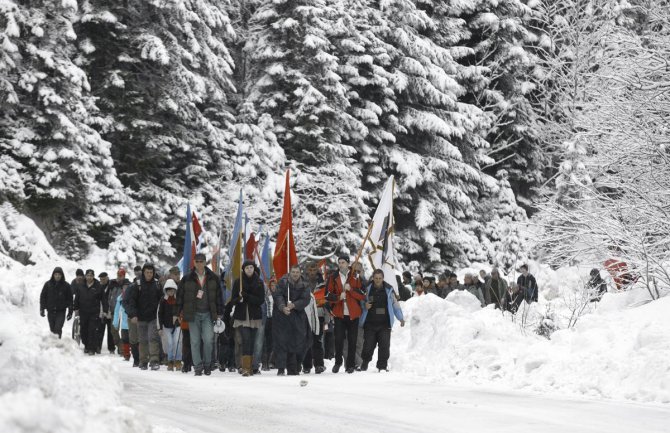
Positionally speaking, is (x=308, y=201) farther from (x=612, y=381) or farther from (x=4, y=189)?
(x=612, y=381)

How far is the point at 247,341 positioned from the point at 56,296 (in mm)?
6142

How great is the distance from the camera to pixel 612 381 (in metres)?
10.7

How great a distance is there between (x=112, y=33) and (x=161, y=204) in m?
5.47

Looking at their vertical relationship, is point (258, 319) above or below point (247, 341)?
above

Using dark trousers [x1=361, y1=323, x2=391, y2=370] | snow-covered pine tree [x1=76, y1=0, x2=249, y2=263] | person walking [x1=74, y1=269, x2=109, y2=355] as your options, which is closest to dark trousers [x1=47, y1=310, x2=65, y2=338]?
person walking [x1=74, y1=269, x2=109, y2=355]

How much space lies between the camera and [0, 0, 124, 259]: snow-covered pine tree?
24672 millimetres

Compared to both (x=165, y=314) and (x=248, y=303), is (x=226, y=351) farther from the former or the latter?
(x=248, y=303)

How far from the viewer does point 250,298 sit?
14203mm

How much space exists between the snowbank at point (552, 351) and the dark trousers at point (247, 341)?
2258mm

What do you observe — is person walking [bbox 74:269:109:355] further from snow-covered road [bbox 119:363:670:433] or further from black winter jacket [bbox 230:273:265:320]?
snow-covered road [bbox 119:363:670:433]

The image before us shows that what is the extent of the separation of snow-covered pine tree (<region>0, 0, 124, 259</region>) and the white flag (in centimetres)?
1209

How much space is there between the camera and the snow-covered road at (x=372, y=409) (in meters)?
8.06

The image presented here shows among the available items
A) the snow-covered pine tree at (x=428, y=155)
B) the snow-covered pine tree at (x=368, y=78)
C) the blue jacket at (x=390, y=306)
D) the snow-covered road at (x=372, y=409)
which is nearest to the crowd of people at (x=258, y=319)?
the blue jacket at (x=390, y=306)

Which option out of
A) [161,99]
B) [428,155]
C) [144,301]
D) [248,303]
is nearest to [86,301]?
[144,301]
